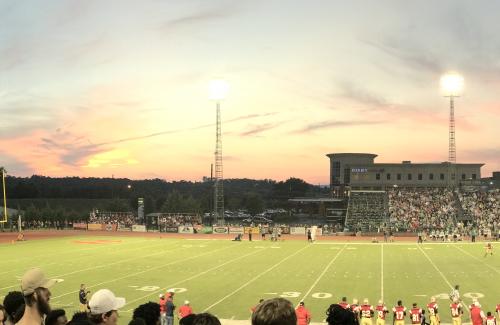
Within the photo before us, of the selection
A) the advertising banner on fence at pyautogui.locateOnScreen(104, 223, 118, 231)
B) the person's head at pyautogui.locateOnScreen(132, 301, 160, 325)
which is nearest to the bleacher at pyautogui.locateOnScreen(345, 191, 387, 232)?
the advertising banner on fence at pyautogui.locateOnScreen(104, 223, 118, 231)

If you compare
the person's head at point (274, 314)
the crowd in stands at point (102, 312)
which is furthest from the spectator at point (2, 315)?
the person's head at point (274, 314)

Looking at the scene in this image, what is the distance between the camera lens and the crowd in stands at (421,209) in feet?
214

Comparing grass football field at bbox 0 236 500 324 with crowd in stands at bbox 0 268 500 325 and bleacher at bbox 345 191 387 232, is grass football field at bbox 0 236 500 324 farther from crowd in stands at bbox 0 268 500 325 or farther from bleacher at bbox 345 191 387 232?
bleacher at bbox 345 191 387 232

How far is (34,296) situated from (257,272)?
1053 inches

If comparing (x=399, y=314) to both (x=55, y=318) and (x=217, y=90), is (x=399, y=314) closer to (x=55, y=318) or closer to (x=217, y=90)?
(x=55, y=318)

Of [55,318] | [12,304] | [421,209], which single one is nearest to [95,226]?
[421,209]

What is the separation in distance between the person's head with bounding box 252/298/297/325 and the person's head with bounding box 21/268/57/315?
2.15m

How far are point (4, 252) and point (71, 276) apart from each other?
1565 centimetres

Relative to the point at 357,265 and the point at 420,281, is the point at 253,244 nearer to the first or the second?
the point at 357,265

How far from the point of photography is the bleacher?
220 feet

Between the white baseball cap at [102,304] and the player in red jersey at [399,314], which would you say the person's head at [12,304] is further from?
the player in red jersey at [399,314]

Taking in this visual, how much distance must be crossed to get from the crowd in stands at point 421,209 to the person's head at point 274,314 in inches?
2366

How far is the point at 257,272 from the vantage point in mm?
30984

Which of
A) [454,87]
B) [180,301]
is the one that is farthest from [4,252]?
[454,87]
